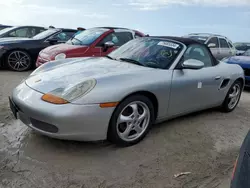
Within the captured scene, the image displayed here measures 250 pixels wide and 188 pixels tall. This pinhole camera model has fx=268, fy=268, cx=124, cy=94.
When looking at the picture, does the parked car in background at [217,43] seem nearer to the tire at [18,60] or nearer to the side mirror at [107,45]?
the side mirror at [107,45]

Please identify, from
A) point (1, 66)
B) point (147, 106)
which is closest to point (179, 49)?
point (147, 106)

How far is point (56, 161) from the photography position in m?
2.71

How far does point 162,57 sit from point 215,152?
139cm

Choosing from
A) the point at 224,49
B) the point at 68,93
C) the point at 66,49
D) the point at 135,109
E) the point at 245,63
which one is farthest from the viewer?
the point at 224,49

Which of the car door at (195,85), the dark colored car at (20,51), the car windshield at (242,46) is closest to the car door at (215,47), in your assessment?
the car windshield at (242,46)

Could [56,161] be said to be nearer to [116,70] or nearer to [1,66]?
[116,70]

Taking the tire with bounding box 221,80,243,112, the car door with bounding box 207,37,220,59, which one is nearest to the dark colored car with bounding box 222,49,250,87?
the car door with bounding box 207,37,220,59

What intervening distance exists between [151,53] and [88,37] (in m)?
3.56

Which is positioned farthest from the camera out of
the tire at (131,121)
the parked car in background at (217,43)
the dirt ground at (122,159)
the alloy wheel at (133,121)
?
the parked car in background at (217,43)

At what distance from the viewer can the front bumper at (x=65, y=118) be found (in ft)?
8.61

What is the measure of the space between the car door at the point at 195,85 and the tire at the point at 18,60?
5175 millimetres

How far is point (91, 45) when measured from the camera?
655 centimetres

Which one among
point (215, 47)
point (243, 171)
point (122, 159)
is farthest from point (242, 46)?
point (243, 171)

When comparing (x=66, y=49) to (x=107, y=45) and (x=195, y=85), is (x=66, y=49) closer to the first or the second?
(x=107, y=45)
